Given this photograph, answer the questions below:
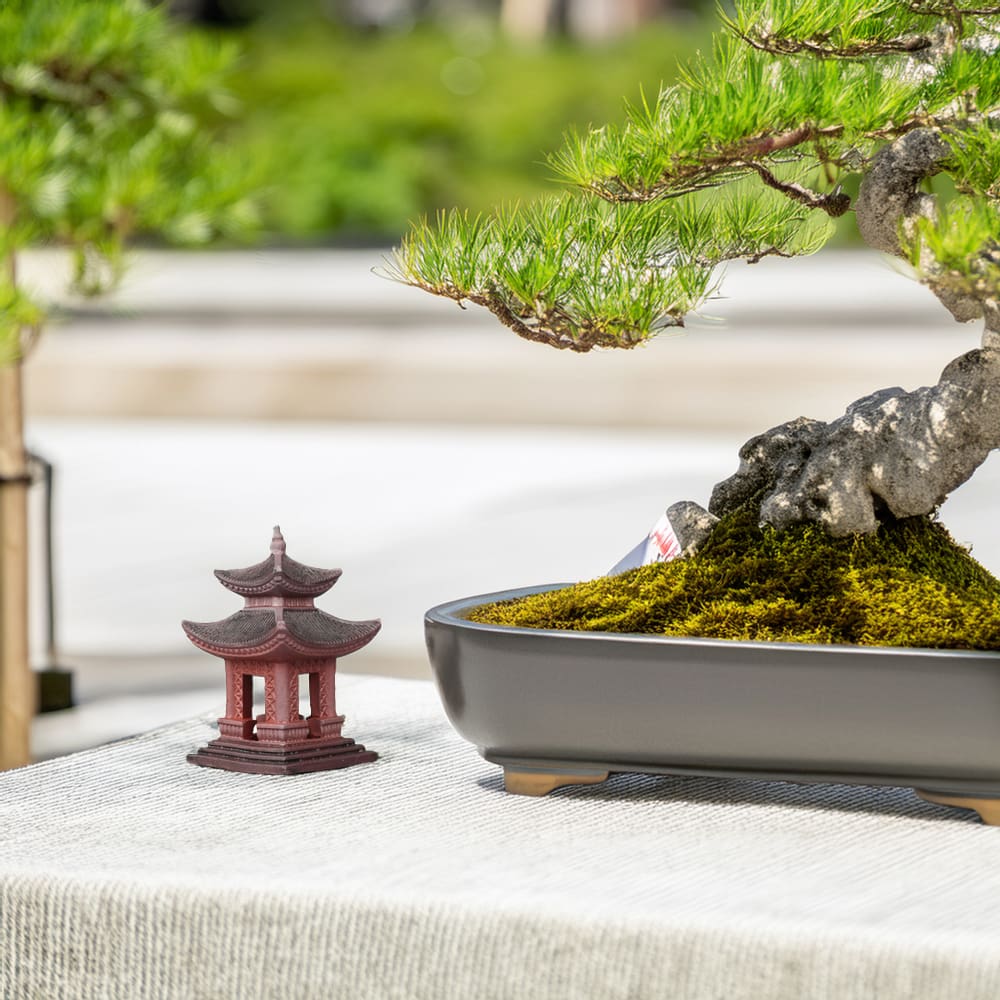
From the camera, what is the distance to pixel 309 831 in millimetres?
1063

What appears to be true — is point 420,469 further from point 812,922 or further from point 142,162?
point 812,922

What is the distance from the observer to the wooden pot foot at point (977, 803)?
1.07 meters

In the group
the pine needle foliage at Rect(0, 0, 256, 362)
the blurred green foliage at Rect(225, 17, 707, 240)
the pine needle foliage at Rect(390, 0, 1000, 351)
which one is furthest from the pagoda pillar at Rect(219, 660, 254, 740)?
the blurred green foliage at Rect(225, 17, 707, 240)

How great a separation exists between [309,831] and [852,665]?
13.5 inches

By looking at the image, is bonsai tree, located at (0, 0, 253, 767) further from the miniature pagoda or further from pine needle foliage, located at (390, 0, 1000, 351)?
pine needle foliage, located at (390, 0, 1000, 351)

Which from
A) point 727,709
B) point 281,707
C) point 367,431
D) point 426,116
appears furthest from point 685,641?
point 426,116

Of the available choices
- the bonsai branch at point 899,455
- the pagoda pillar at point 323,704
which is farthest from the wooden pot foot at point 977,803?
the pagoda pillar at point 323,704

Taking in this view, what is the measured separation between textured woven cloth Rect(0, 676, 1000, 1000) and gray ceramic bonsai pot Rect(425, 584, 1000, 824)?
0.03 meters

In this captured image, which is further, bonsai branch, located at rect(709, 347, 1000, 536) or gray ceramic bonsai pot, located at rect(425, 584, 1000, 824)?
bonsai branch, located at rect(709, 347, 1000, 536)

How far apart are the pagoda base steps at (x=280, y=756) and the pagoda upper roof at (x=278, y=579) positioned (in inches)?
4.2

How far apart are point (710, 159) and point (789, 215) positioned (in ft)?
0.55

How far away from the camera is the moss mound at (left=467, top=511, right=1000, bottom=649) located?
111cm

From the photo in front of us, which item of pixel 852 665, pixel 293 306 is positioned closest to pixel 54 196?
pixel 852 665

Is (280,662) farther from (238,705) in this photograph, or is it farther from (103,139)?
(103,139)
